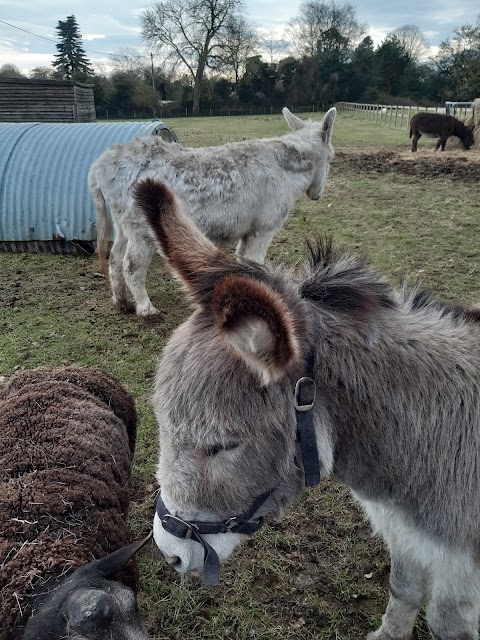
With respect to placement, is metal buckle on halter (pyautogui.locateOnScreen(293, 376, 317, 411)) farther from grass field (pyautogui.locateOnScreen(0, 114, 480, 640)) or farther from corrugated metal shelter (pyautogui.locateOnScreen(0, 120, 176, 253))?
corrugated metal shelter (pyautogui.locateOnScreen(0, 120, 176, 253))

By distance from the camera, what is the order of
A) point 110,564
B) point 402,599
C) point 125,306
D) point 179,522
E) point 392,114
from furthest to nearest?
point 392,114
point 125,306
point 402,599
point 110,564
point 179,522

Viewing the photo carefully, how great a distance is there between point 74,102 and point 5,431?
19002mm

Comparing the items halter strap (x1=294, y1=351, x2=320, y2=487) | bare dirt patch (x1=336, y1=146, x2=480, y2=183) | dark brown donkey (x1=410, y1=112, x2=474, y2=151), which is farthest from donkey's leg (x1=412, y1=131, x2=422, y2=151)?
halter strap (x1=294, y1=351, x2=320, y2=487)

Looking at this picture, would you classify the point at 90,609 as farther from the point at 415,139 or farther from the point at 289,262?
the point at 415,139

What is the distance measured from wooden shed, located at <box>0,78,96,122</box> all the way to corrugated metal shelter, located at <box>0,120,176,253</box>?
1092cm

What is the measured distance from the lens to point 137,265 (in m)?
5.73

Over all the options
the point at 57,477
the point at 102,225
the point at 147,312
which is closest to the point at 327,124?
the point at 102,225

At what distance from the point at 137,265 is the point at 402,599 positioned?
Answer: 4.42m

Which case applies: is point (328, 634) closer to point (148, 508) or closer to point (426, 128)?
point (148, 508)

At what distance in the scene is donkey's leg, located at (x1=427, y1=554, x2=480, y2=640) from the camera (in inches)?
76.0

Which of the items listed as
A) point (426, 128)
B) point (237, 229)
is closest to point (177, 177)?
point (237, 229)

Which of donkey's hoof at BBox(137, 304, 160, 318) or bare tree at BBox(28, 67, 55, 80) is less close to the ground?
bare tree at BBox(28, 67, 55, 80)

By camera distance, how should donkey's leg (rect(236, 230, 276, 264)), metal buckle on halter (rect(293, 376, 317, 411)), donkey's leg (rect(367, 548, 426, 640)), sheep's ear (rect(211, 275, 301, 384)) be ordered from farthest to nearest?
donkey's leg (rect(236, 230, 276, 264)), donkey's leg (rect(367, 548, 426, 640)), metal buckle on halter (rect(293, 376, 317, 411)), sheep's ear (rect(211, 275, 301, 384))

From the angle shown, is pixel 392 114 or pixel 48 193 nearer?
pixel 48 193
